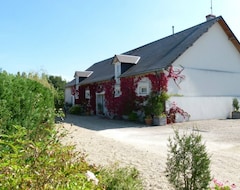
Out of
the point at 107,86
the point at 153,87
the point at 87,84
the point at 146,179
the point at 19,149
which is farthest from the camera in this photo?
the point at 87,84

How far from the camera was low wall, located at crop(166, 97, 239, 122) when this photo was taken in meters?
16.9

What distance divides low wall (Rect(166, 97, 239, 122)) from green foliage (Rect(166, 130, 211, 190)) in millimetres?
12614

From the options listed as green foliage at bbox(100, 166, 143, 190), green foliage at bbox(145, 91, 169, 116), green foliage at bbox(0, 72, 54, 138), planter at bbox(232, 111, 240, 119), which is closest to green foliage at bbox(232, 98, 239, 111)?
planter at bbox(232, 111, 240, 119)

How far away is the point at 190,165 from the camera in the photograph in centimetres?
358

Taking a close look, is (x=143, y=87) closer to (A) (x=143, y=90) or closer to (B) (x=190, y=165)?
(A) (x=143, y=90)

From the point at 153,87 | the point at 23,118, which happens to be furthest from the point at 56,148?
the point at 153,87

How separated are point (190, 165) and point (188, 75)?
→ 568 inches

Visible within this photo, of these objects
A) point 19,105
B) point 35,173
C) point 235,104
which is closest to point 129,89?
point 235,104

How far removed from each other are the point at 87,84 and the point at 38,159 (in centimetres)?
2299

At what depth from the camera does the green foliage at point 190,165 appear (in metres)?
3.46

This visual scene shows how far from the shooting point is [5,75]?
5906 millimetres

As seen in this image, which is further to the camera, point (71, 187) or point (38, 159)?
point (38, 159)

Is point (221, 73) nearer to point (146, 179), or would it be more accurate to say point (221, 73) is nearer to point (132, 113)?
point (132, 113)

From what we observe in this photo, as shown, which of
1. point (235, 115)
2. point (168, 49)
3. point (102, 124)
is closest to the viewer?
point (102, 124)
